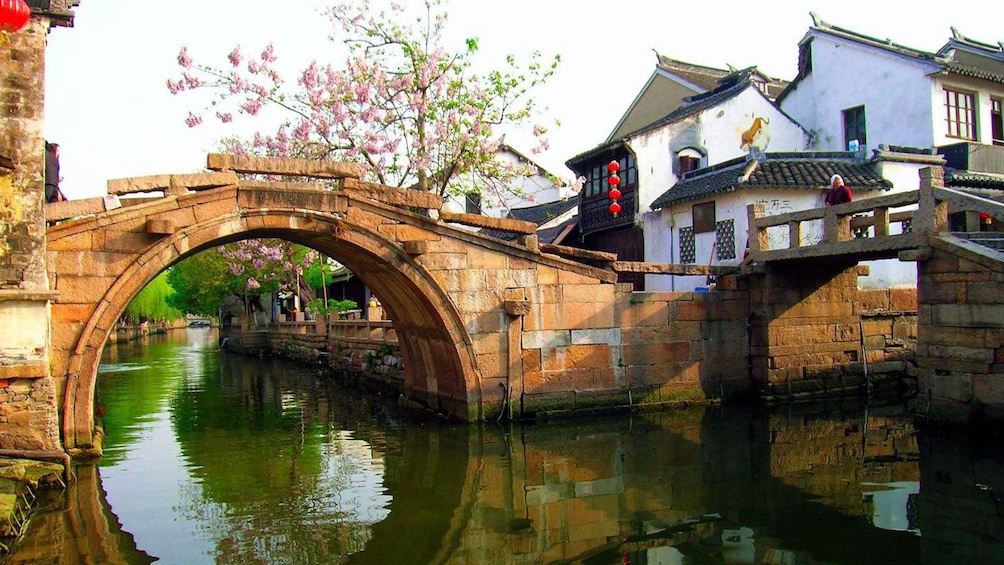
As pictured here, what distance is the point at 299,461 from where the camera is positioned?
32.5 feet

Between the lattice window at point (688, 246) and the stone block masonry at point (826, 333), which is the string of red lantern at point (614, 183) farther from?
the stone block masonry at point (826, 333)

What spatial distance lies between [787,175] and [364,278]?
9.16 meters

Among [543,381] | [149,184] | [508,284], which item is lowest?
[543,381]

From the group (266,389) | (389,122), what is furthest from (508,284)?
(266,389)

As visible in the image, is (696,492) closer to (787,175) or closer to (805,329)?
(805,329)

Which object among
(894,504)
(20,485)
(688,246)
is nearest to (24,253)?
(20,485)

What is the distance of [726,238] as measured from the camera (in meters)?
16.9

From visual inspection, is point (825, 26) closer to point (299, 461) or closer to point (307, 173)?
point (307, 173)

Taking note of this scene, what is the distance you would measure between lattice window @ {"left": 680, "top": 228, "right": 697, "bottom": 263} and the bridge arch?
746 centimetres

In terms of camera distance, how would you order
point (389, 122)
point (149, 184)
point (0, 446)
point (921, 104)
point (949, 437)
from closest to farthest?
point (0, 446), point (149, 184), point (949, 437), point (389, 122), point (921, 104)

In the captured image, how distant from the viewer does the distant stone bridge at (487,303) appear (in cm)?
914

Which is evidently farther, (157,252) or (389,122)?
(389,122)

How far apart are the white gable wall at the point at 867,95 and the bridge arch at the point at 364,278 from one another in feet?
42.1

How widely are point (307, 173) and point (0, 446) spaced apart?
14.9 feet
